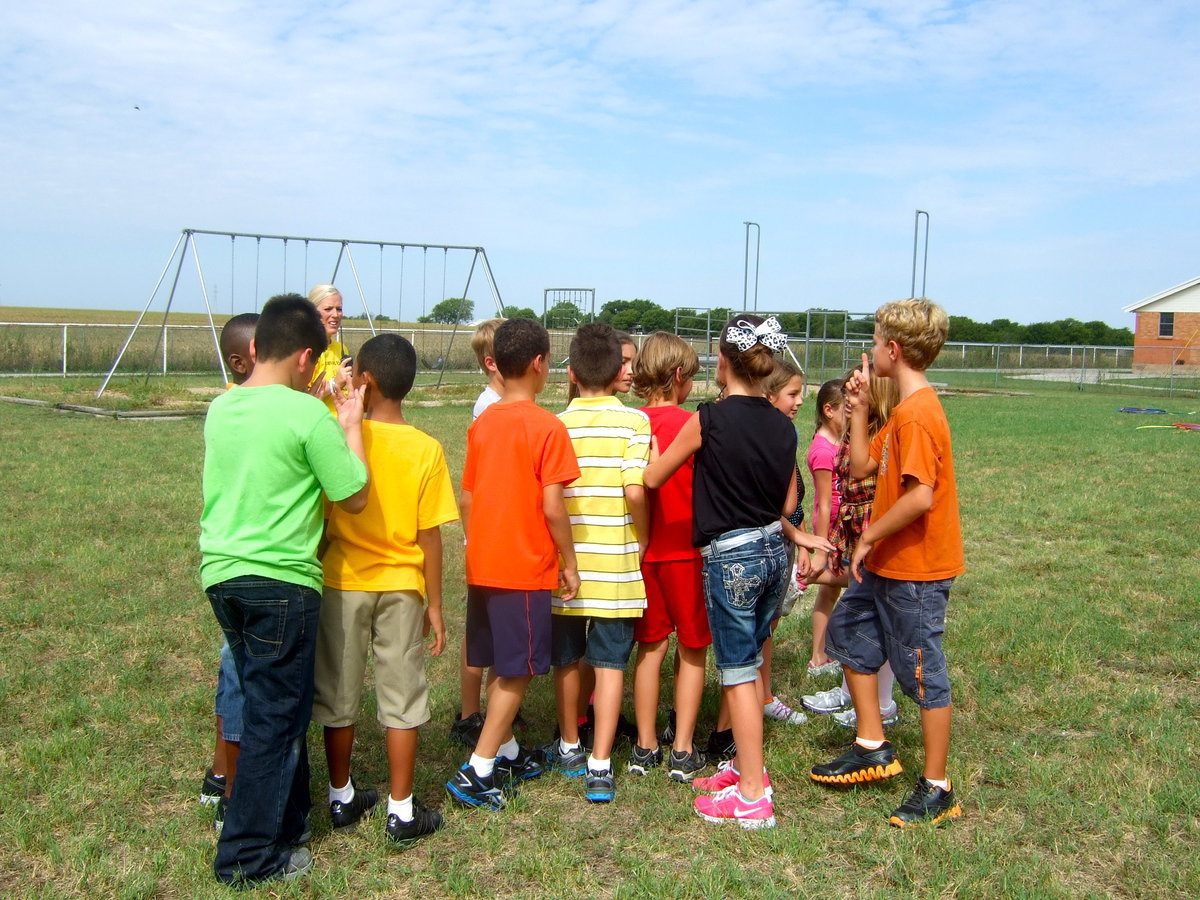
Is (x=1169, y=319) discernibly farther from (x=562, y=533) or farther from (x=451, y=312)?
(x=562, y=533)

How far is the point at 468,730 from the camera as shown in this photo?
13.4ft

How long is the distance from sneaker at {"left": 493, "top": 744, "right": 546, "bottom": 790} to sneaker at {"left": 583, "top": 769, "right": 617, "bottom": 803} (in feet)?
0.85

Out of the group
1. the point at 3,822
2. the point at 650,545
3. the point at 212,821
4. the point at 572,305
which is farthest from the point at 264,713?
the point at 572,305

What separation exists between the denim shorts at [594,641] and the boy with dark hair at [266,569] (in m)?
1.03

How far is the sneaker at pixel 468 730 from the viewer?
403 cm

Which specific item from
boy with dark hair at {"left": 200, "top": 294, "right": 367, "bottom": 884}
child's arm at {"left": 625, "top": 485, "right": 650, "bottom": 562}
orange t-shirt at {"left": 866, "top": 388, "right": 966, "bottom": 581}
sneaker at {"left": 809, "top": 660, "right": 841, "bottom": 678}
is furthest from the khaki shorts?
sneaker at {"left": 809, "top": 660, "right": 841, "bottom": 678}

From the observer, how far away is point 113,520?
7570mm

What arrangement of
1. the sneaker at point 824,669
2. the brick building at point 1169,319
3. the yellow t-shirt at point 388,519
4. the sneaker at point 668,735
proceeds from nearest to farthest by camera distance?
the yellow t-shirt at point 388,519 < the sneaker at point 668,735 < the sneaker at point 824,669 < the brick building at point 1169,319

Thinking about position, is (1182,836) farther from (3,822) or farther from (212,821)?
(3,822)

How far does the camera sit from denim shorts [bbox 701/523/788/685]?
11.3 feet

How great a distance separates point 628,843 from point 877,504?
1.47 meters

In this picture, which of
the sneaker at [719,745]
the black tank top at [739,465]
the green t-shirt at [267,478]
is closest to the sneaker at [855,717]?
the sneaker at [719,745]

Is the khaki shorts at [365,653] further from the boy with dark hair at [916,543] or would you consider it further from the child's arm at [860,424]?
the child's arm at [860,424]

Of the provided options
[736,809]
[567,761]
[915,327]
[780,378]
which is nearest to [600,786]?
[567,761]
